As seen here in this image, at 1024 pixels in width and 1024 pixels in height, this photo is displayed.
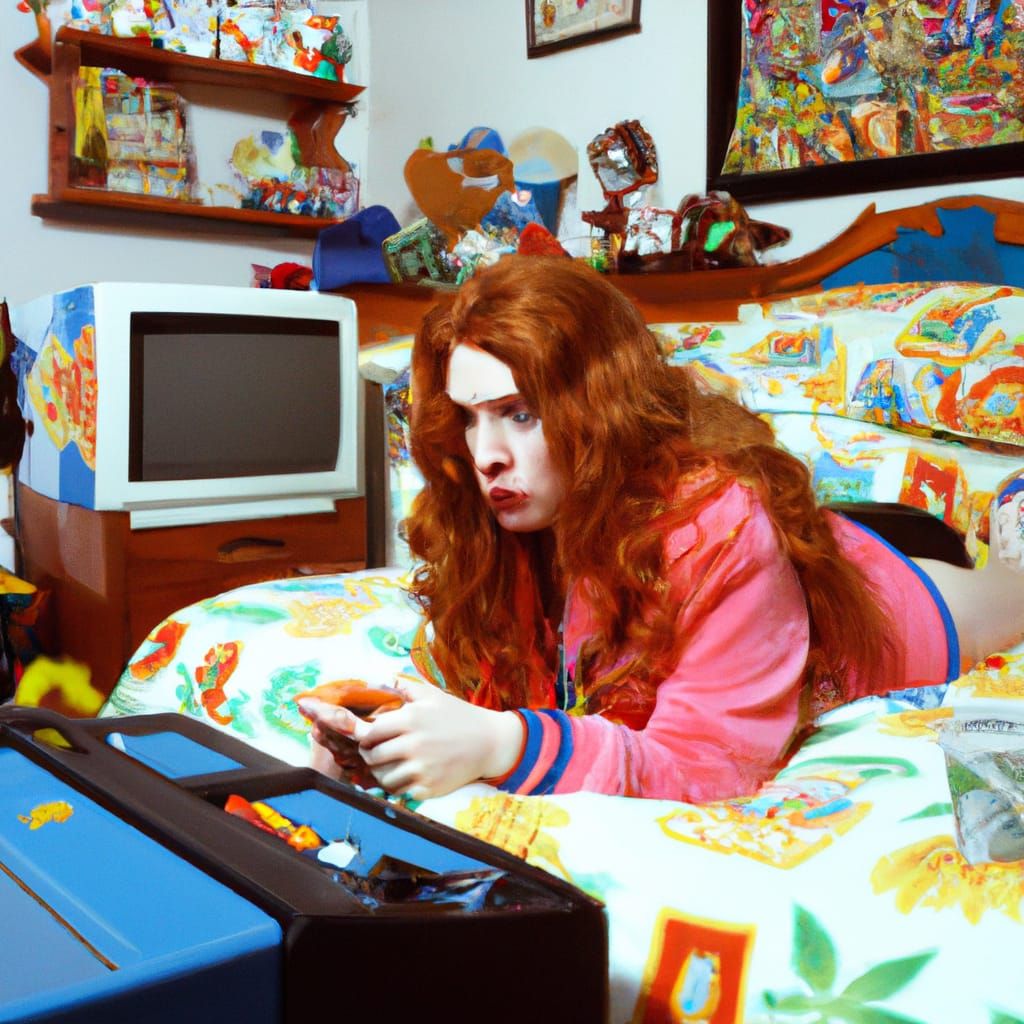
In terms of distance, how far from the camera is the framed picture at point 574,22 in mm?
2044

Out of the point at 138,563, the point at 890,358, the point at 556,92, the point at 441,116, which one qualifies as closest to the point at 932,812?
the point at 890,358

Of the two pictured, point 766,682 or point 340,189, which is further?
point 340,189

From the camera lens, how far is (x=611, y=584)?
2.89ft

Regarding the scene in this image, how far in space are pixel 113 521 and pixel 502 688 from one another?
916mm

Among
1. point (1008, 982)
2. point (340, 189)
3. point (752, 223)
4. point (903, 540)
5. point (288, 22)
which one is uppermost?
point (288, 22)

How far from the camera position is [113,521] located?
1689 mm

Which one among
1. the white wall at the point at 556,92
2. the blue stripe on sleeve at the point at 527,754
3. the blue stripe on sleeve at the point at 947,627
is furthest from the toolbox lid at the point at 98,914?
the white wall at the point at 556,92

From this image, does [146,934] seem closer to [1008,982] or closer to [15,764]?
[15,764]

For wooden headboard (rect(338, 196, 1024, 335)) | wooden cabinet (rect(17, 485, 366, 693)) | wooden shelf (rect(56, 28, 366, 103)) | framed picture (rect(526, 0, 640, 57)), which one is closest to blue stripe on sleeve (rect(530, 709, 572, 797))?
wooden headboard (rect(338, 196, 1024, 335))

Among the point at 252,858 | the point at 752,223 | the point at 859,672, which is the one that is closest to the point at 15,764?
the point at 252,858

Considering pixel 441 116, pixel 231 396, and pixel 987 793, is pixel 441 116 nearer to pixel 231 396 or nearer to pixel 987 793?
pixel 231 396

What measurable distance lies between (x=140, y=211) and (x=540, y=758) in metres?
1.93

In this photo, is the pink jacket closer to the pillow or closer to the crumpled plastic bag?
the crumpled plastic bag

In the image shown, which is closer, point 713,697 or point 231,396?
point 713,697
